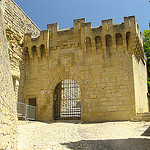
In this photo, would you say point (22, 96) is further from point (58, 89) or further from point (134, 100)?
point (134, 100)

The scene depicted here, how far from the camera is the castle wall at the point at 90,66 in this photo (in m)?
10.1

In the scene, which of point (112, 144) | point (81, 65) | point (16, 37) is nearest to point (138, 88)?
point (81, 65)

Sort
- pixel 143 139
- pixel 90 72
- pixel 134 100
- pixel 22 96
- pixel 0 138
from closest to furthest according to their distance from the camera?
1. pixel 0 138
2. pixel 143 139
3. pixel 134 100
4. pixel 90 72
5. pixel 22 96

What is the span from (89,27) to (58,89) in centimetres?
386

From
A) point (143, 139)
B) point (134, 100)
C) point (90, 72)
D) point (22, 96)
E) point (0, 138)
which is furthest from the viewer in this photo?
point (22, 96)

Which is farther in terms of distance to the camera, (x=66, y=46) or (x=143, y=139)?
(x=66, y=46)

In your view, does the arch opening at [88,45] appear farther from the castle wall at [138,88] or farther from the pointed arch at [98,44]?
the castle wall at [138,88]

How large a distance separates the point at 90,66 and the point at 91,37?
1.51 m

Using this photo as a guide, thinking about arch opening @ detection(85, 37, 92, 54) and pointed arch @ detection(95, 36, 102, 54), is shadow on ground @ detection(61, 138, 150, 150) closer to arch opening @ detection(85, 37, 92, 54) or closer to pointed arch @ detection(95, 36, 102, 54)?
pointed arch @ detection(95, 36, 102, 54)

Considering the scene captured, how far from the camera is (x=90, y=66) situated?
1079 cm

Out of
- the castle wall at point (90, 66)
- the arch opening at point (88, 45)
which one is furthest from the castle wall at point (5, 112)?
the arch opening at point (88, 45)

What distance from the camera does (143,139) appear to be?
5652 mm

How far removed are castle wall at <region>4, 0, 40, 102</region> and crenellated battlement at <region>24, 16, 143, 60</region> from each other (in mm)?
590

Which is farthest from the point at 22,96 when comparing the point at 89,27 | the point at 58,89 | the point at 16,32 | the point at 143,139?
the point at 143,139
